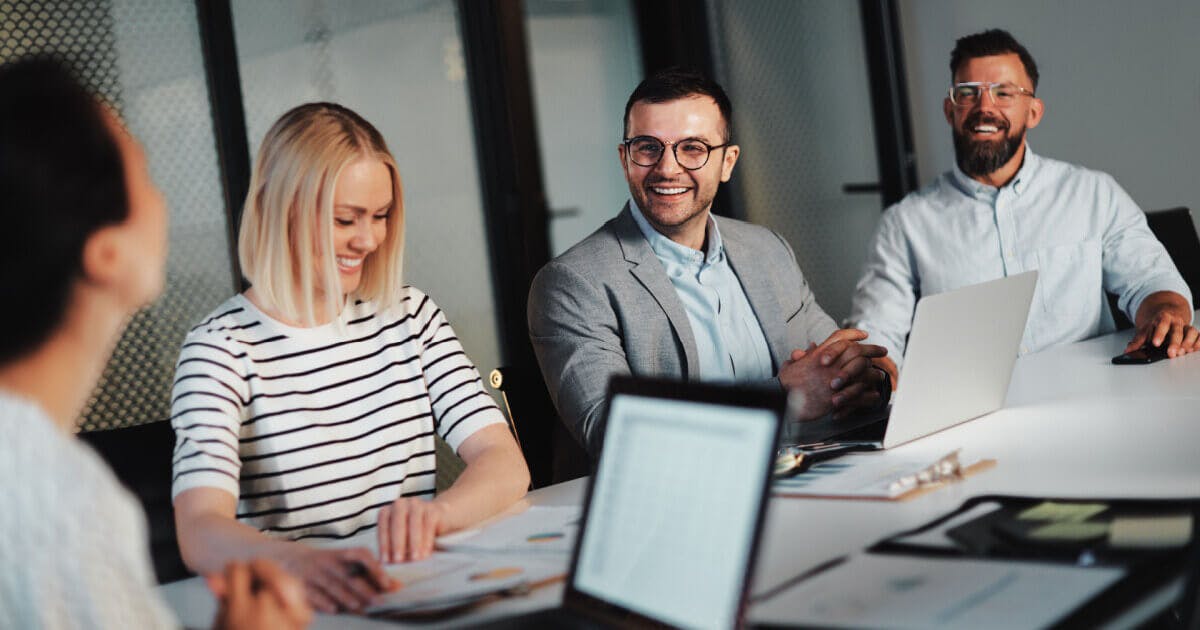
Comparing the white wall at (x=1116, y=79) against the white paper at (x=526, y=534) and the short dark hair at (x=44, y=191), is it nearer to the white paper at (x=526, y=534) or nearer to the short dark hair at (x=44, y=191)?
the white paper at (x=526, y=534)

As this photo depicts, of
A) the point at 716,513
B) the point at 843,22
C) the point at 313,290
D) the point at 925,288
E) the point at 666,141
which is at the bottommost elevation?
the point at 925,288

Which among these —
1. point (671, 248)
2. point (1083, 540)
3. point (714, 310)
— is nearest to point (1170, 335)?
point (714, 310)

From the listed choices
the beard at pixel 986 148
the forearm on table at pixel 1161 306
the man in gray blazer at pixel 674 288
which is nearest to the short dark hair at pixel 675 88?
the man in gray blazer at pixel 674 288

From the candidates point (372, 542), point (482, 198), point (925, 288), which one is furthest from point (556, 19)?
point (372, 542)

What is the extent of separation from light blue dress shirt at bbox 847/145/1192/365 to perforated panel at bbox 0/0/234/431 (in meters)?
1.78

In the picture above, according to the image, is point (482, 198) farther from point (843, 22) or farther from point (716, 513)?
point (716, 513)

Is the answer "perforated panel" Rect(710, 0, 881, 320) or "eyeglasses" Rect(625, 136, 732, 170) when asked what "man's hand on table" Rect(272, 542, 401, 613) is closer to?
"eyeglasses" Rect(625, 136, 732, 170)

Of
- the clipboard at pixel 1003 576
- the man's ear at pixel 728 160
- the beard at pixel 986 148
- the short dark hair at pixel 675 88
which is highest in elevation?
the short dark hair at pixel 675 88

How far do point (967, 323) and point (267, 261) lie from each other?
1.02 m

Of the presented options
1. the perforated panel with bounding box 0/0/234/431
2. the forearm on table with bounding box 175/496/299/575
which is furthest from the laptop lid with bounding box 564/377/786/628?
the perforated panel with bounding box 0/0/234/431

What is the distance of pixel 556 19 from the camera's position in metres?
4.00

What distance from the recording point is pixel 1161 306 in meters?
2.48

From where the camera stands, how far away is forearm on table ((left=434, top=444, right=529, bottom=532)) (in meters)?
1.44

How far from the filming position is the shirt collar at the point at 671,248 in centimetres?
229
